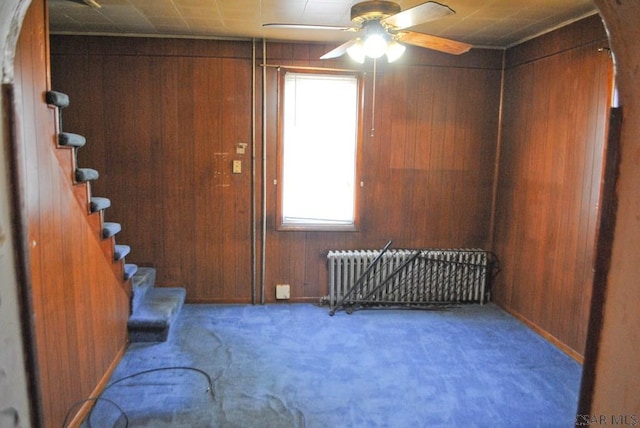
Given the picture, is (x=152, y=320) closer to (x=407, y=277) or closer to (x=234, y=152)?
(x=234, y=152)

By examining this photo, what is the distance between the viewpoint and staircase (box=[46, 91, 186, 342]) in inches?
98.1

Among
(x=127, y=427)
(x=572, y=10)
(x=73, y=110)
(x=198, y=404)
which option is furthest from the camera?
(x=73, y=110)

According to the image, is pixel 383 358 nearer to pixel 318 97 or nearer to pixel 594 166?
pixel 594 166

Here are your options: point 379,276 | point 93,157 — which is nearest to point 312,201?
point 379,276

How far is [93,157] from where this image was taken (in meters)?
4.02

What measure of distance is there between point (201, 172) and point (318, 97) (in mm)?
1307

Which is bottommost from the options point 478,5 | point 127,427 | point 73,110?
point 127,427

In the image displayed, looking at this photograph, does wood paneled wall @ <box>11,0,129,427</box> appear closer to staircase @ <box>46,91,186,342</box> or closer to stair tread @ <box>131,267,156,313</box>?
staircase @ <box>46,91,186,342</box>

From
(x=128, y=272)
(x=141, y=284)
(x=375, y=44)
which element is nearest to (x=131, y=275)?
(x=128, y=272)

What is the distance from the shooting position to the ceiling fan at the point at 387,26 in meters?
2.31

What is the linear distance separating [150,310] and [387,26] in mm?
2742

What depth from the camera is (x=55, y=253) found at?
2191mm

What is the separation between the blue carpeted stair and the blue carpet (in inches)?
3.5

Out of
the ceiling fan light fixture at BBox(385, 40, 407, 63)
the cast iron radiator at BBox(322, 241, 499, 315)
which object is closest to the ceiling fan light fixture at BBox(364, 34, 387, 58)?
the ceiling fan light fixture at BBox(385, 40, 407, 63)
